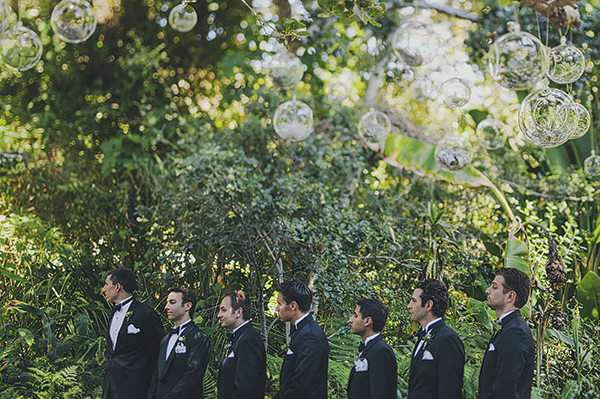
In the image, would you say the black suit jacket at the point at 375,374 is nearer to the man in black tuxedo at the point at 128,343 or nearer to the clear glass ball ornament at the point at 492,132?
the man in black tuxedo at the point at 128,343

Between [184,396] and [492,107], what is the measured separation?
1255 cm

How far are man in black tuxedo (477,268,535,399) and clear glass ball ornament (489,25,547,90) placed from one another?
1.64 m

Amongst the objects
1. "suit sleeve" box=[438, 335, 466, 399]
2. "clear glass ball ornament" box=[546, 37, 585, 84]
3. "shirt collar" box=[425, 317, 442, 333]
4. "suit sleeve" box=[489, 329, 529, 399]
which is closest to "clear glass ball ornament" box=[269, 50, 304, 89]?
"clear glass ball ornament" box=[546, 37, 585, 84]

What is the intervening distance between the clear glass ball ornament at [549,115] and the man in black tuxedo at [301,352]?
2.16 m

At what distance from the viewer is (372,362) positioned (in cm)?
377

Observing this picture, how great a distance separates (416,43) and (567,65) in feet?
4.39

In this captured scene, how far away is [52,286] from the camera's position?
20.6ft

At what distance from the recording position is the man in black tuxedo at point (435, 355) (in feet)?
12.1

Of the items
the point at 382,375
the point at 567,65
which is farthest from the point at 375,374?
the point at 567,65

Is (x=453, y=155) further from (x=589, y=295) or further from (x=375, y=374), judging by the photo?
(x=375, y=374)

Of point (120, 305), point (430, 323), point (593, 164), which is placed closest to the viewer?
point (430, 323)

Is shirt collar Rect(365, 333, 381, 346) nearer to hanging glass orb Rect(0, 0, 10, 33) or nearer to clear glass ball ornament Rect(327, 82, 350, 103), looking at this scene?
hanging glass orb Rect(0, 0, 10, 33)

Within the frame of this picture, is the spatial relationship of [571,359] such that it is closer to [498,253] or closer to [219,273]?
[498,253]

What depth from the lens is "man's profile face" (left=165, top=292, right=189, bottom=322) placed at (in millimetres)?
4430
